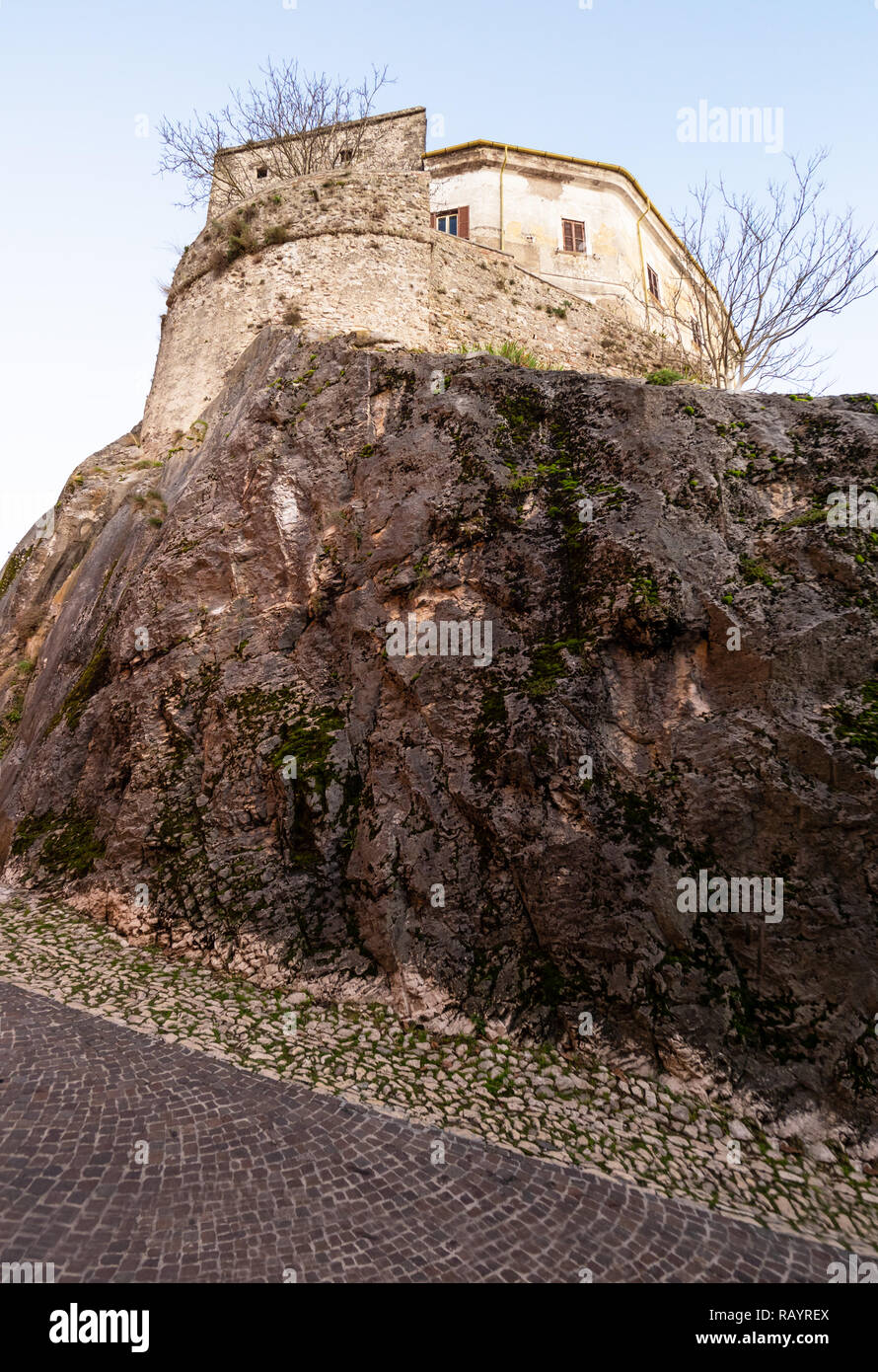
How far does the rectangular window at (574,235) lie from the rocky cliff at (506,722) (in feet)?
49.8

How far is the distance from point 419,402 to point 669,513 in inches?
175

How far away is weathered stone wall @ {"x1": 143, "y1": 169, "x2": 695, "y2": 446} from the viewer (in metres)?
16.3

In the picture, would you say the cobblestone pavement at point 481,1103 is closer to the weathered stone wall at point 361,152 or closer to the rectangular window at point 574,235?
the weathered stone wall at point 361,152

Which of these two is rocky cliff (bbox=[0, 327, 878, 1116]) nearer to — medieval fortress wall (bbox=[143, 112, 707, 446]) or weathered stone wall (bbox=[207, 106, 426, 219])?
medieval fortress wall (bbox=[143, 112, 707, 446])

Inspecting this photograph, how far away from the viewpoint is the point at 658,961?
7.07 meters

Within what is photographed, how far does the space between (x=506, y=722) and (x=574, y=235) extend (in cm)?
2162

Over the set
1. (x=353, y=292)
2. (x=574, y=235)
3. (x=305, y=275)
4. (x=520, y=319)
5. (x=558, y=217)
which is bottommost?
(x=353, y=292)

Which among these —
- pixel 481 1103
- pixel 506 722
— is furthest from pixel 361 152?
pixel 481 1103

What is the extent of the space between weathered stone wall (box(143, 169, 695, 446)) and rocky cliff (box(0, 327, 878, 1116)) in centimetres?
534

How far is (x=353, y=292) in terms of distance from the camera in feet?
53.4

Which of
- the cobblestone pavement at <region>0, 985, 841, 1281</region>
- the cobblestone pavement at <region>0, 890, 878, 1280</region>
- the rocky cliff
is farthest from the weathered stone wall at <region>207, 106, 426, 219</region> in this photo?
the cobblestone pavement at <region>0, 985, 841, 1281</region>

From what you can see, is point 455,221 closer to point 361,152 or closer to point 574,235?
point 361,152
